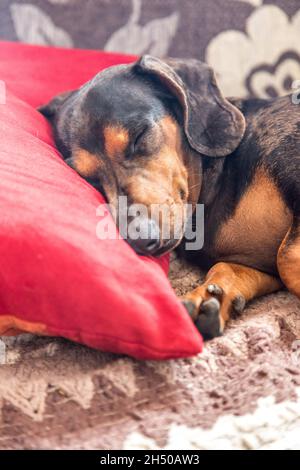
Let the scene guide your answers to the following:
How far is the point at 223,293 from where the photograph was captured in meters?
1.78

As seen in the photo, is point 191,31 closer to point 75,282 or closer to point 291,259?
point 291,259

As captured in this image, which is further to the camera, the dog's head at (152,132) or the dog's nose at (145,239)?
the dog's head at (152,132)

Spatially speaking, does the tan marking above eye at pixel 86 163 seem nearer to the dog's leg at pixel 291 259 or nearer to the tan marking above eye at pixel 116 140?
the tan marking above eye at pixel 116 140

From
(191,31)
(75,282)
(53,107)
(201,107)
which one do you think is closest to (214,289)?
(75,282)

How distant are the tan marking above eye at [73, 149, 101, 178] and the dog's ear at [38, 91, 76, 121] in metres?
0.35

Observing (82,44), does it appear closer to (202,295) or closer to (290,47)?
(290,47)

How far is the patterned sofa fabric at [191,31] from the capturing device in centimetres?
270

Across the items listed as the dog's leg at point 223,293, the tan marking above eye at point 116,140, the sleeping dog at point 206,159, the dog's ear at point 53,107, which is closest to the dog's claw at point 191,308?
the dog's leg at point 223,293

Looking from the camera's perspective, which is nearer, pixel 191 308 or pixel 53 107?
pixel 191 308

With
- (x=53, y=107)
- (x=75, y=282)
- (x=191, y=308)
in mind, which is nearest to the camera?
(x=75, y=282)

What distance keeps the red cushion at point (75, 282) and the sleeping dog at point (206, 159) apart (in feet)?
0.99

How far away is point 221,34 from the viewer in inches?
107

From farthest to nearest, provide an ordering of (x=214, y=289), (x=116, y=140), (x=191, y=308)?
(x=116, y=140) → (x=214, y=289) → (x=191, y=308)

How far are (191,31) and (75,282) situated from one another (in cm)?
174
